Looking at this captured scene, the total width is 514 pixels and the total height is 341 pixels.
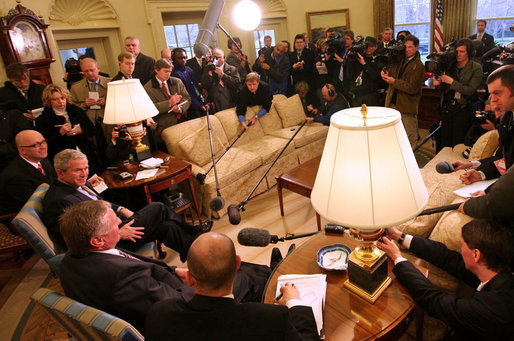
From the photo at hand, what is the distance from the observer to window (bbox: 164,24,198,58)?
20.4 ft

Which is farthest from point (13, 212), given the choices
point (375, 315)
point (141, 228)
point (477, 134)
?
point (477, 134)

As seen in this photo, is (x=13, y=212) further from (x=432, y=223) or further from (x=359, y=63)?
(x=359, y=63)

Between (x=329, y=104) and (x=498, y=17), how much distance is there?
4.18 meters

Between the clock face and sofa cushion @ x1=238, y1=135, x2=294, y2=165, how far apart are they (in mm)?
3050

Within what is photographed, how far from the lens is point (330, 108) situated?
448 cm

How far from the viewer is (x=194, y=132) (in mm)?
3689

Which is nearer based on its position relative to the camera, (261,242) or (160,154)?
(261,242)

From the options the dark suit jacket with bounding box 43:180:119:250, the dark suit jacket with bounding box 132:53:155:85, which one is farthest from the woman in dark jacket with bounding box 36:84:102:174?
the dark suit jacket with bounding box 43:180:119:250

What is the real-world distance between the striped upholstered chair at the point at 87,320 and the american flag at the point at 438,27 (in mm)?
7571

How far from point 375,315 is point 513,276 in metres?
0.59

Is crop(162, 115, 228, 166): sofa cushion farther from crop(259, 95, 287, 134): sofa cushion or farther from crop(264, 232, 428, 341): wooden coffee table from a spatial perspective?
crop(264, 232, 428, 341): wooden coffee table

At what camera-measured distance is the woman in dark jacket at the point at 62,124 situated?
3.05 meters

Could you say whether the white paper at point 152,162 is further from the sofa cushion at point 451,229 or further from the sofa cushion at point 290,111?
the sofa cushion at point 451,229

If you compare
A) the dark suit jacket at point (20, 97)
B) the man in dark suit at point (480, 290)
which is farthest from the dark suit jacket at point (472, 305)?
the dark suit jacket at point (20, 97)
